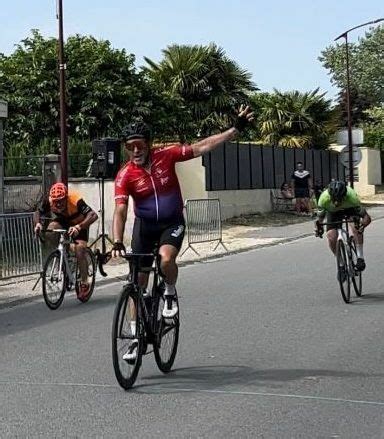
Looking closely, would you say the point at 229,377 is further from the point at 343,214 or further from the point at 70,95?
the point at 70,95

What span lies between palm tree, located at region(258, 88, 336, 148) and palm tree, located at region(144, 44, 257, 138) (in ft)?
6.82

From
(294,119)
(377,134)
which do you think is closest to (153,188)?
(294,119)

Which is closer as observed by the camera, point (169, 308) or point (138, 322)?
point (138, 322)

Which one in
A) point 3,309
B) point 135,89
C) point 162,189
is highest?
point 135,89

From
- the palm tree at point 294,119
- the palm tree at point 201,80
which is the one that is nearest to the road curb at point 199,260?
the palm tree at point 201,80

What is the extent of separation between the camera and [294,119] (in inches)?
→ 1516

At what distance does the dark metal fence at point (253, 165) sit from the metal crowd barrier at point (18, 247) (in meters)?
13.9

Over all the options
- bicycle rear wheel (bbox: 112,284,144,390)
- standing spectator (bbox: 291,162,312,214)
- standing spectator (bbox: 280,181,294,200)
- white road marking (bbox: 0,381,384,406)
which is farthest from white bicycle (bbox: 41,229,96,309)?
standing spectator (bbox: 280,181,294,200)

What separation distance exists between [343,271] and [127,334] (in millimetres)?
4707

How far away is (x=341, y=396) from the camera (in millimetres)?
5961

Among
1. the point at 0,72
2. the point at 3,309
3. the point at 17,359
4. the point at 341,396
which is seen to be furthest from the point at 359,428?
the point at 0,72

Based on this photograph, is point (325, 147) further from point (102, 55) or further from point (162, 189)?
point (162, 189)

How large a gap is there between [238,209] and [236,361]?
21682 millimetres

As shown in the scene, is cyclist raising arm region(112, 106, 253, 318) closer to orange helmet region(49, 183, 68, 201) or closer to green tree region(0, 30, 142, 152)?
orange helmet region(49, 183, 68, 201)
